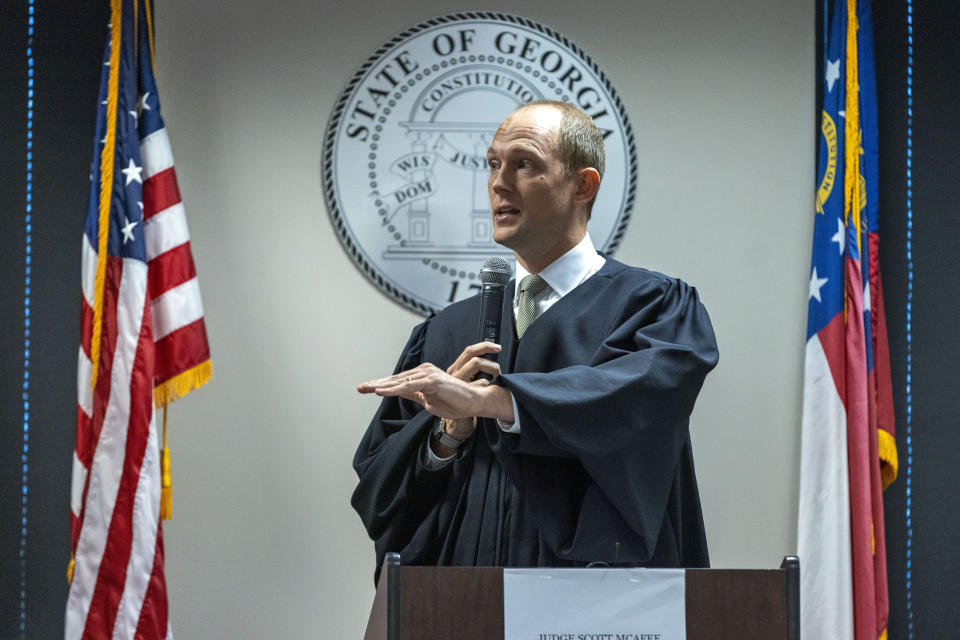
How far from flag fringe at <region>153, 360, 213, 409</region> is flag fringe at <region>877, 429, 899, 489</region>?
6.86ft

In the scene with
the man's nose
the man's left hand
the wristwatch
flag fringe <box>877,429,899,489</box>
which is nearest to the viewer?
the man's left hand

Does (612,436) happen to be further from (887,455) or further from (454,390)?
(887,455)

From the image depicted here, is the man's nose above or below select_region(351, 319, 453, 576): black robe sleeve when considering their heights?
above

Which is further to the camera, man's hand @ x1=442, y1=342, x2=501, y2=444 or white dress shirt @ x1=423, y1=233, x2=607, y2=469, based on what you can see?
white dress shirt @ x1=423, y1=233, x2=607, y2=469

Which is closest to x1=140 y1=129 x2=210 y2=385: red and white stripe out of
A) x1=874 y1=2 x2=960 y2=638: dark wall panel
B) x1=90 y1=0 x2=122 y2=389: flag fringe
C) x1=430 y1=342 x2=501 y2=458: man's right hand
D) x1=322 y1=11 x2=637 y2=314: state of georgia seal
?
x1=90 y1=0 x2=122 y2=389: flag fringe

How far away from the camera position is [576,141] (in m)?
2.36

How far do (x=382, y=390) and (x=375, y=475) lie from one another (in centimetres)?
51

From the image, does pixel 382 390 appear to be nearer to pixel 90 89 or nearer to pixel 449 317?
pixel 449 317

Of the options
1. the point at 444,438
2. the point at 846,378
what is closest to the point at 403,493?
the point at 444,438

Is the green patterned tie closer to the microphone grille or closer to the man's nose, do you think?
the microphone grille

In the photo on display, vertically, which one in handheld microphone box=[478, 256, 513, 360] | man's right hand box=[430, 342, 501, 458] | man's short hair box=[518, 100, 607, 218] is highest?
man's short hair box=[518, 100, 607, 218]

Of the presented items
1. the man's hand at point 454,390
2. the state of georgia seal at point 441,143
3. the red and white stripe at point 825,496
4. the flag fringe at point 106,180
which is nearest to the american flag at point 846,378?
the red and white stripe at point 825,496

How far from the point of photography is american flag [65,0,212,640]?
3.17 metres

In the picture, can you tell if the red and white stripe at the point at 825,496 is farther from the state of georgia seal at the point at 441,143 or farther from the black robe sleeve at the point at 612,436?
the black robe sleeve at the point at 612,436
